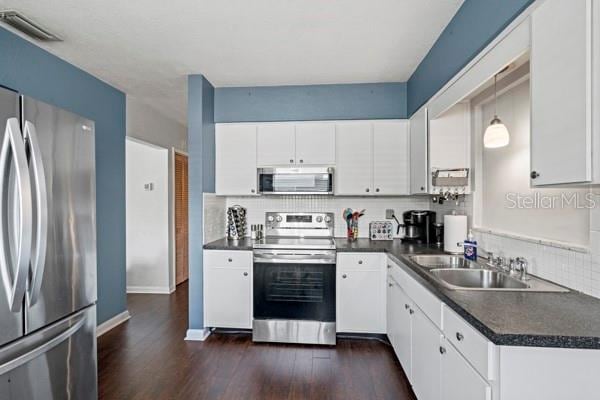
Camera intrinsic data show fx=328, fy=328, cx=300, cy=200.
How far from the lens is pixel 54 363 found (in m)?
1.63

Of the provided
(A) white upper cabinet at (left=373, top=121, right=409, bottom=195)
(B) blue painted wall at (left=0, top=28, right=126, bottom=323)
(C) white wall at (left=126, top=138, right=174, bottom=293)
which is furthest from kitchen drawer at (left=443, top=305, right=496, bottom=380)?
(C) white wall at (left=126, top=138, right=174, bottom=293)

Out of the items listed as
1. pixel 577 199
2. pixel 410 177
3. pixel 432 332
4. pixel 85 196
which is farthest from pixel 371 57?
pixel 85 196

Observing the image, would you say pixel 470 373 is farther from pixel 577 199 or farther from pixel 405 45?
pixel 405 45

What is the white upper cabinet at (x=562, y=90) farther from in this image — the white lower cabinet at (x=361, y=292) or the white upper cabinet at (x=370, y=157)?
the white upper cabinet at (x=370, y=157)

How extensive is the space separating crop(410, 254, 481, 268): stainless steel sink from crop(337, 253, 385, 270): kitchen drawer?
1.71 ft

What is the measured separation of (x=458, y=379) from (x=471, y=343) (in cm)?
24

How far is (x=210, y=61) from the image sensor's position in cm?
290

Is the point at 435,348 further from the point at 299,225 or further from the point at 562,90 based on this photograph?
the point at 299,225

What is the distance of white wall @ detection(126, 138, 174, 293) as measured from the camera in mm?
4727

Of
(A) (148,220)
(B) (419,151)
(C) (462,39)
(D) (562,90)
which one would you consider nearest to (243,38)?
(C) (462,39)

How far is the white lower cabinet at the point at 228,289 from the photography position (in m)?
3.13

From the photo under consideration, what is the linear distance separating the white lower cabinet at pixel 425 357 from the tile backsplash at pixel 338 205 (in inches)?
64.6

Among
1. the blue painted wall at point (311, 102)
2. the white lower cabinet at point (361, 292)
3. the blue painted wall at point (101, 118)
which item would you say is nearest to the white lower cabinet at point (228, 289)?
the white lower cabinet at point (361, 292)

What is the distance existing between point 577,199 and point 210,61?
2.80 metres
